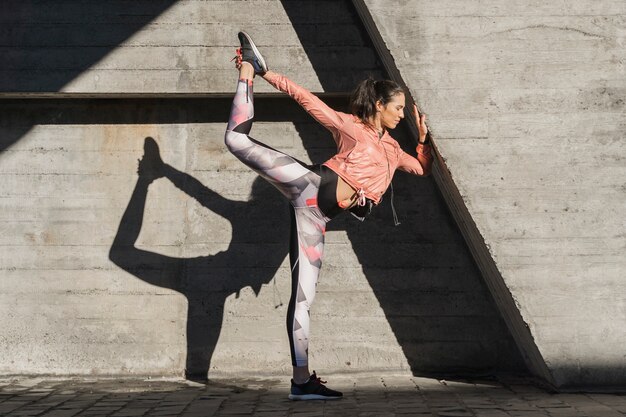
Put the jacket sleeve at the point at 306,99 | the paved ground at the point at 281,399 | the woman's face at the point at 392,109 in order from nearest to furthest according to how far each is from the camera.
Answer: the paved ground at the point at 281,399, the jacket sleeve at the point at 306,99, the woman's face at the point at 392,109

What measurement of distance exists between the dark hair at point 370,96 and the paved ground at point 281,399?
184cm

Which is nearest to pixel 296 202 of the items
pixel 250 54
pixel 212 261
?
pixel 250 54

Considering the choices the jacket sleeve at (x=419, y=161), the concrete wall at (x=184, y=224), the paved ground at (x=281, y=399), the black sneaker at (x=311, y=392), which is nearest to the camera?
the paved ground at (x=281, y=399)

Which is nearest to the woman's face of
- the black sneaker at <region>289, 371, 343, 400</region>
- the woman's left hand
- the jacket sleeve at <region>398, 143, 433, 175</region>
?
the woman's left hand

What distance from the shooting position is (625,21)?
6.11 meters

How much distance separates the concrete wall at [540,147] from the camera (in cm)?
586

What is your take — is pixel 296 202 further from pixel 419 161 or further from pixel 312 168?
pixel 419 161

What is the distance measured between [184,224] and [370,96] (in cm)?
201

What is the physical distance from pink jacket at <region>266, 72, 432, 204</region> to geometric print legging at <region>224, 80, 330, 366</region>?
8.2 inches

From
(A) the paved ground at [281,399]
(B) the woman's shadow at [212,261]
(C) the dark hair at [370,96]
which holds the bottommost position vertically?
(A) the paved ground at [281,399]

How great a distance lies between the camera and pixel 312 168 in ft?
19.4

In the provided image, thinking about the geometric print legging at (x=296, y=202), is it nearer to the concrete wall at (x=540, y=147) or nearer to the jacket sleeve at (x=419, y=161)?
the jacket sleeve at (x=419, y=161)

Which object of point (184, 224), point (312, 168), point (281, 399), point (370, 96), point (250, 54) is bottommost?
point (281, 399)

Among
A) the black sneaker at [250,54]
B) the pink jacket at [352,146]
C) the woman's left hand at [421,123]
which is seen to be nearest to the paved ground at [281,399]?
the pink jacket at [352,146]
